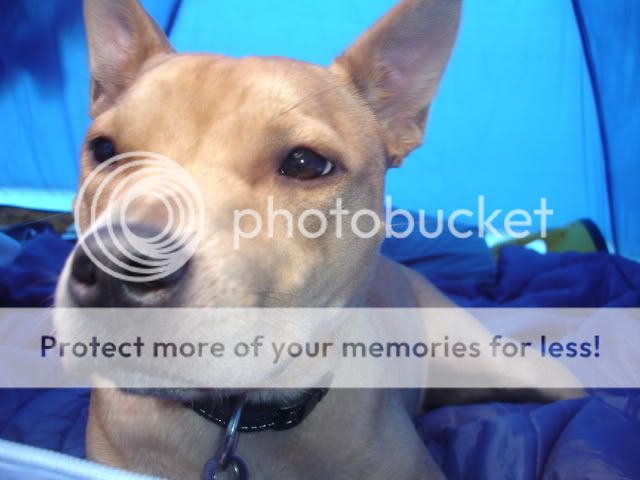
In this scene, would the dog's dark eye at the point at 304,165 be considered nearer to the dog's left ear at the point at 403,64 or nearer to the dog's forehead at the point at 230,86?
the dog's forehead at the point at 230,86

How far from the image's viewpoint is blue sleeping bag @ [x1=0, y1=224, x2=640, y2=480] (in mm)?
1943

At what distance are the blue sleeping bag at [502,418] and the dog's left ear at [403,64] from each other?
113 cm

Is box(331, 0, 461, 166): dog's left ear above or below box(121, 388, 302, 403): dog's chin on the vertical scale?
above

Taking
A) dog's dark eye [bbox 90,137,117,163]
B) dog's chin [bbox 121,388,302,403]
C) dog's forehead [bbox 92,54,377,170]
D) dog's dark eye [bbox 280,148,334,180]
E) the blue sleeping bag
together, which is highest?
dog's forehead [bbox 92,54,377,170]

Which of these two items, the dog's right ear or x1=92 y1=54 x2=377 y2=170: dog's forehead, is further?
the dog's right ear

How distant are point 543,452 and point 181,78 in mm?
1763

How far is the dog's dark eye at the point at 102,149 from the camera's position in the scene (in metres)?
1.68

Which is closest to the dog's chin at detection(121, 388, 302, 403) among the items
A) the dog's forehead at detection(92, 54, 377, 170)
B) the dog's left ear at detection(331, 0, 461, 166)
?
the dog's forehead at detection(92, 54, 377, 170)

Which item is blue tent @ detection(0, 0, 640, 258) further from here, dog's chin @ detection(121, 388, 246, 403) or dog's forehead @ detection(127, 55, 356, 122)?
dog's chin @ detection(121, 388, 246, 403)

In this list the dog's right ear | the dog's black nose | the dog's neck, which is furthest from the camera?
the dog's right ear

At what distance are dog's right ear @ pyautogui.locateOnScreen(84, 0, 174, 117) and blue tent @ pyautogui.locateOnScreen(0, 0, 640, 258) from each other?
55.9 inches

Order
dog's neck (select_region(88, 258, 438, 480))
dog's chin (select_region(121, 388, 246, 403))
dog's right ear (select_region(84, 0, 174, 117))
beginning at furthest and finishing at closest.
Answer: dog's right ear (select_region(84, 0, 174, 117)) < dog's neck (select_region(88, 258, 438, 480)) < dog's chin (select_region(121, 388, 246, 403))

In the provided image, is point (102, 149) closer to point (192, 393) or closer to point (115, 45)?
point (115, 45)

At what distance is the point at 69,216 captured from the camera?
4219 millimetres
